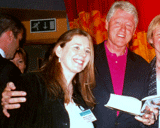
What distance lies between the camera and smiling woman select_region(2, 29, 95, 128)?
1170mm

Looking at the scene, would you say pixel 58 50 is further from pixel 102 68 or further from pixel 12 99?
pixel 12 99

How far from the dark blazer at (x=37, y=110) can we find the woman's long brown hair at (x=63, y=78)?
68 millimetres

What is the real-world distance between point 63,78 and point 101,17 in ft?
6.20

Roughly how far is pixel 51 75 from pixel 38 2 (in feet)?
7.64

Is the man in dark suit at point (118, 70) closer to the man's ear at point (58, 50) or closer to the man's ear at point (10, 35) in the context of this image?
the man's ear at point (58, 50)

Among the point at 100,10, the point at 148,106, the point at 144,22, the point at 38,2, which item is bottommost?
the point at 148,106

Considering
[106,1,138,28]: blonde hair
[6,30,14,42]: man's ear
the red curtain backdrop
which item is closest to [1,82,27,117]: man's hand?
[6,30,14,42]: man's ear

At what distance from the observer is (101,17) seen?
3018 mm

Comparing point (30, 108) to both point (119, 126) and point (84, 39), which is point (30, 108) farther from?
point (119, 126)

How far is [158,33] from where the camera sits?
73.6 inches

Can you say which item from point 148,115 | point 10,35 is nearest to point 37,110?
point 148,115

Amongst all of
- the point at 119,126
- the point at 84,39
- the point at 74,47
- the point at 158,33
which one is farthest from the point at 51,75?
the point at 158,33

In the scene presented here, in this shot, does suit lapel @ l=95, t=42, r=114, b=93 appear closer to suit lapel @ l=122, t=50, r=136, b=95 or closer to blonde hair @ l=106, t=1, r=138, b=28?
suit lapel @ l=122, t=50, r=136, b=95

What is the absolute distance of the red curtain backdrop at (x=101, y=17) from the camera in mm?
2727
